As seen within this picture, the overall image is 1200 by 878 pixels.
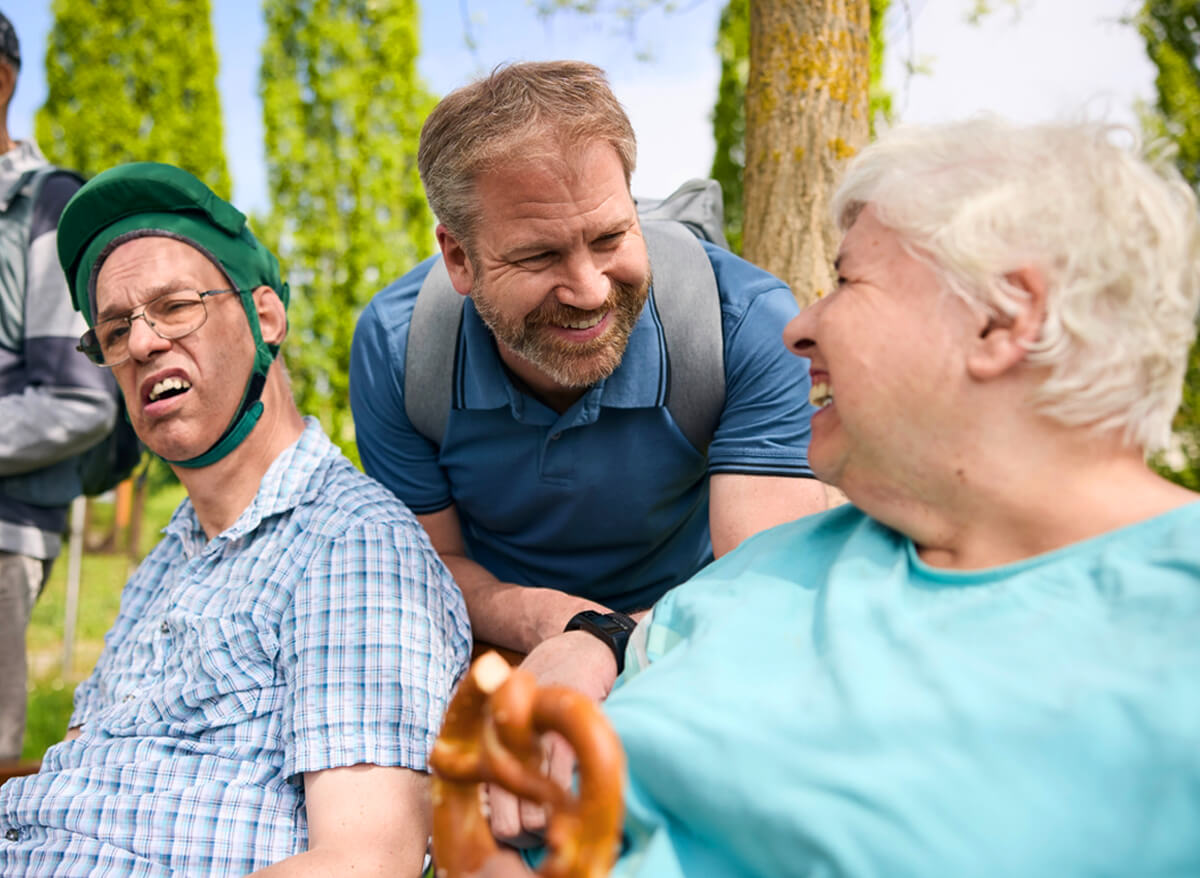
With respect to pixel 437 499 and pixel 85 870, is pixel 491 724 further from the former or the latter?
pixel 437 499

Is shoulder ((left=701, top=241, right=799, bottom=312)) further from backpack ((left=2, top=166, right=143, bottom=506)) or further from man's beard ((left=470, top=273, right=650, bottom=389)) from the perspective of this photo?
backpack ((left=2, top=166, right=143, bottom=506))

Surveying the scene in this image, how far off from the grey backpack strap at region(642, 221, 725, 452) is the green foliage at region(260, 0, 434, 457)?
6403 mm

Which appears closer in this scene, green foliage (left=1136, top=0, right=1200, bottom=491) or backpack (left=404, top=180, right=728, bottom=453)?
backpack (left=404, top=180, right=728, bottom=453)

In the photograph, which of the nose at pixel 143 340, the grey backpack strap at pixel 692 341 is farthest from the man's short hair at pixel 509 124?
the nose at pixel 143 340

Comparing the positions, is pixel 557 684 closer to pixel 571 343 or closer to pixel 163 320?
pixel 571 343

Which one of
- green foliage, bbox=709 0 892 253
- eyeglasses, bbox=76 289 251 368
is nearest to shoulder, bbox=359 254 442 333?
eyeglasses, bbox=76 289 251 368

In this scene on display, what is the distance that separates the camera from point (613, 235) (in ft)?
7.61

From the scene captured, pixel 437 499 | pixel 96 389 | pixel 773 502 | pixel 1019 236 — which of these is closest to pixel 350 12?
pixel 96 389

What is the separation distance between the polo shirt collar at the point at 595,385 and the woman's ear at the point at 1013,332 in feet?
3.71

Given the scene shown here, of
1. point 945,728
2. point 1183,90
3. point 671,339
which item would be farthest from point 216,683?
point 1183,90

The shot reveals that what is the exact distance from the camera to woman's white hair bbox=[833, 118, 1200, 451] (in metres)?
1.34

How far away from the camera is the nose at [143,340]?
2293mm

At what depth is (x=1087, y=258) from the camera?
4.38 feet

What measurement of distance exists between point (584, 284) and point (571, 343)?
153 millimetres
